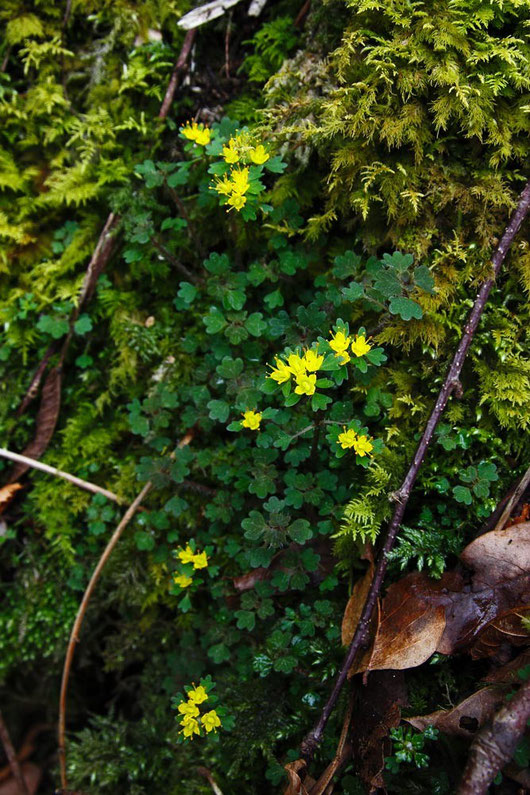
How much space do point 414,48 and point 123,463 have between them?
7.15ft

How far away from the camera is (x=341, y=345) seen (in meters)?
1.88

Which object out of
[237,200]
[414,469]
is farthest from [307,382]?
[237,200]

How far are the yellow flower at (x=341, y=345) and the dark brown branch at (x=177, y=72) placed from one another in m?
1.55

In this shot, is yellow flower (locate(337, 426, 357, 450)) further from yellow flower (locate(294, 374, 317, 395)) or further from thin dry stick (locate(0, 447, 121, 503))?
thin dry stick (locate(0, 447, 121, 503))

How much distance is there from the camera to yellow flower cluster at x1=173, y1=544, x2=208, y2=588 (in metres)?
2.23

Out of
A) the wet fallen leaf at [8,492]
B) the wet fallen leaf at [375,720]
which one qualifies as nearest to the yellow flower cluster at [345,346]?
the wet fallen leaf at [375,720]

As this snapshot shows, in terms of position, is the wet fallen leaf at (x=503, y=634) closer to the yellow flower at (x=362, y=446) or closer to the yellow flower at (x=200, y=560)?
the yellow flower at (x=362, y=446)

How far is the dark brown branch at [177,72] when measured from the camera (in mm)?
2598

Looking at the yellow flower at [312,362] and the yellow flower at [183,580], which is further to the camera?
the yellow flower at [183,580]

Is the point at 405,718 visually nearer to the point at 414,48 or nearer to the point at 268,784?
the point at 268,784

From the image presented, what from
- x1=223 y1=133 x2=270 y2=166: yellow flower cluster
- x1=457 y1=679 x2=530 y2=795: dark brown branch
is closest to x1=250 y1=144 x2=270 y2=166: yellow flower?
x1=223 y1=133 x2=270 y2=166: yellow flower cluster

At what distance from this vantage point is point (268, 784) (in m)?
2.05

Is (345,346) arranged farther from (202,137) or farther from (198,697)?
(198,697)

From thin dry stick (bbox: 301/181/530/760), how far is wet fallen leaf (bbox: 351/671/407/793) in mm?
100
